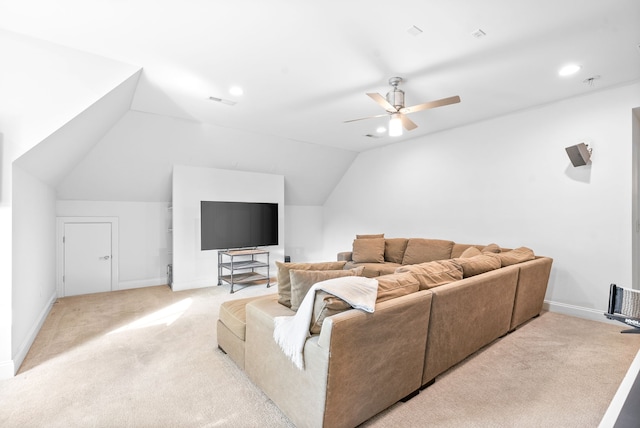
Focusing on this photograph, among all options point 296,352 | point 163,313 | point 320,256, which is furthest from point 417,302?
point 320,256

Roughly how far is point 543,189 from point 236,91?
171 inches

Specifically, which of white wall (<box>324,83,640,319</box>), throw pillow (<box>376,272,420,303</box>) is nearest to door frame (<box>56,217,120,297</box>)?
throw pillow (<box>376,272,420,303</box>)

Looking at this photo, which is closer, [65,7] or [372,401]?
[372,401]

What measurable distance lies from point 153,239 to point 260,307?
4313 mm

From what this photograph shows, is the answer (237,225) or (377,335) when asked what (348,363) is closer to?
(377,335)

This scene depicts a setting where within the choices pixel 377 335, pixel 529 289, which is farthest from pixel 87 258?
pixel 529 289

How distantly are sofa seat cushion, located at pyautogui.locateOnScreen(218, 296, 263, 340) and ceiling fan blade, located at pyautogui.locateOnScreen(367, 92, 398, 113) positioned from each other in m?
2.34

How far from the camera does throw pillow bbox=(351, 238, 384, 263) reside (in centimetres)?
567

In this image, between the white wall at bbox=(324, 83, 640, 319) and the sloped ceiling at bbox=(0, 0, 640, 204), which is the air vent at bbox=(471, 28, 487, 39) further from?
the white wall at bbox=(324, 83, 640, 319)

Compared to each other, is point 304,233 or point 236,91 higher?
point 236,91

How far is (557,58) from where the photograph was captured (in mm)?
3057

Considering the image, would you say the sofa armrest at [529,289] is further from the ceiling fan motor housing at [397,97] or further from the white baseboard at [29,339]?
the white baseboard at [29,339]

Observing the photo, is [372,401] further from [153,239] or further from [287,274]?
[153,239]

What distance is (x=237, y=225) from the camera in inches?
239
